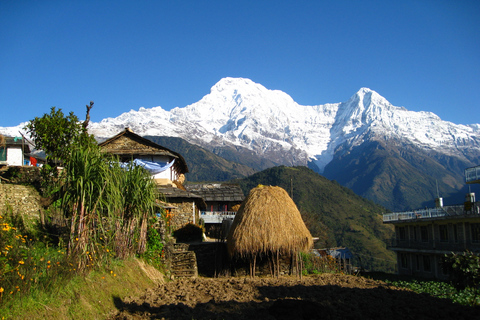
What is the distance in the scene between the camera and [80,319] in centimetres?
859

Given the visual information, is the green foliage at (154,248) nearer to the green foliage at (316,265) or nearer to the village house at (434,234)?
the green foliage at (316,265)

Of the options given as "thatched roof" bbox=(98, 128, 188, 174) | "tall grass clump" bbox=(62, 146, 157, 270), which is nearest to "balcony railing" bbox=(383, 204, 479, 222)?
"thatched roof" bbox=(98, 128, 188, 174)

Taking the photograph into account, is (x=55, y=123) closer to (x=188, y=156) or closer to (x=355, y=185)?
(x=188, y=156)

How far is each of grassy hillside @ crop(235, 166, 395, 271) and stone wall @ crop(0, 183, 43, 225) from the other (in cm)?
→ 4709

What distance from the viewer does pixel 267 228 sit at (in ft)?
56.0

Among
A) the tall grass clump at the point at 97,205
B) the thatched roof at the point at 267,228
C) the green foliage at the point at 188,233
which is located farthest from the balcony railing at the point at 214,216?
the tall grass clump at the point at 97,205

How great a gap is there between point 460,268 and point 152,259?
35.0ft

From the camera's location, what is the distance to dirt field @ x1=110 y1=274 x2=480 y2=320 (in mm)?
9539

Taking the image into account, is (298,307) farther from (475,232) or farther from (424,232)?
(424,232)

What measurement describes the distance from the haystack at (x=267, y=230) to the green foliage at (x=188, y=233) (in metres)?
6.01

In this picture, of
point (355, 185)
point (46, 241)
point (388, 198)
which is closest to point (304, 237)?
point (46, 241)

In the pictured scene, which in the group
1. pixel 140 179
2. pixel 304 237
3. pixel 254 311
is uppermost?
pixel 140 179

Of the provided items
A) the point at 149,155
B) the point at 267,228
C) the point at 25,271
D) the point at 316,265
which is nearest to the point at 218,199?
the point at 149,155

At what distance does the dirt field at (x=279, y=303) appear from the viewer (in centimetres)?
954
